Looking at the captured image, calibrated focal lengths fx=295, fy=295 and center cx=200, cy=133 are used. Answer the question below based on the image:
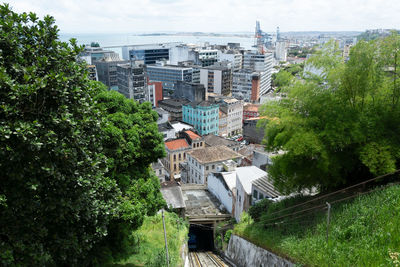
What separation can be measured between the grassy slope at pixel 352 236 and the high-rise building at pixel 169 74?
239 feet

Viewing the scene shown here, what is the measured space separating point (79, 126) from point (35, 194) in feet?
6.17

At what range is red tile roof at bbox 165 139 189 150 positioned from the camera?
40656 mm

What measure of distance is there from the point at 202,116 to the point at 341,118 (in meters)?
42.2

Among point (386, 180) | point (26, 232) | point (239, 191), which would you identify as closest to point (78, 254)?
point (26, 232)

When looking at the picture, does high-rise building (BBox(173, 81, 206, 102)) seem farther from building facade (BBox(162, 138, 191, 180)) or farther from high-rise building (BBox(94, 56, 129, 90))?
building facade (BBox(162, 138, 191, 180))

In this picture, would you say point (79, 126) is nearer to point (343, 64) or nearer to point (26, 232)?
point (26, 232)

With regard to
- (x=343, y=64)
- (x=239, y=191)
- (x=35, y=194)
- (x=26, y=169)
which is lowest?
(x=239, y=191)

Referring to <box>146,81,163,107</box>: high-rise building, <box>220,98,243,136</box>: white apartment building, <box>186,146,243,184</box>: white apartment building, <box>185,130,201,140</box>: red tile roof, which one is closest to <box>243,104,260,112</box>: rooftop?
<box>220,98,243,136</box>: white apartment building

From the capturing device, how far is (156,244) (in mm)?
14930

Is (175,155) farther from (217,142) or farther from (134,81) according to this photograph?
(134,81)

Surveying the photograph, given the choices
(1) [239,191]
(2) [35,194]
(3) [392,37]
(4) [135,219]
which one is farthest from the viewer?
(1) [239,191]

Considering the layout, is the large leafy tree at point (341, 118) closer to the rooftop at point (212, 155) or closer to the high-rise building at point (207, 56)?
the rooftop at point (212, 155)

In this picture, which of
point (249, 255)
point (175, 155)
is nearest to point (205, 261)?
point (249, 255)

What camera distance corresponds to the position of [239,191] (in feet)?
74.2
